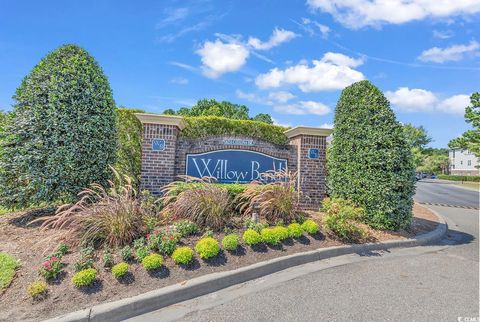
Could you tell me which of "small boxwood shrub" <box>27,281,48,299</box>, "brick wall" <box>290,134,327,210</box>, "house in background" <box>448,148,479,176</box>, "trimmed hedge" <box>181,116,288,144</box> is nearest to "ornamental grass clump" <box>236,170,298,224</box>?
"brick wall" <box>290,134,327,210</box>

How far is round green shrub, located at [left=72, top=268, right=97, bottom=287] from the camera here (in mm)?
3283

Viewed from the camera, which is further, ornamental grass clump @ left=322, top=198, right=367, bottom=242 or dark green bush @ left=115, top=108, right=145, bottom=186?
dark green bush @ left=115, top=108, right=145, bottom=186

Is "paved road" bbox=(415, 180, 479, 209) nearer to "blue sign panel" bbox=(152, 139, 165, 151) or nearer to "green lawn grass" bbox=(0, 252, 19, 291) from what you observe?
"blue sign panel" bbox=(152, 139, 165, 151)

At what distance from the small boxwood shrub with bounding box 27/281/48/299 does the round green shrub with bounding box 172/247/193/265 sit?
1529mm

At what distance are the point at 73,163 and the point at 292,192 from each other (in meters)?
4.44

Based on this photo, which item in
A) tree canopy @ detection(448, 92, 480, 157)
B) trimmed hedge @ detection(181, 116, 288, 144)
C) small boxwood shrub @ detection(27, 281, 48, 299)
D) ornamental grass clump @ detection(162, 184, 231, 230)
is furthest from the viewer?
tree canopy @ detection(448, 92, 480, 157)

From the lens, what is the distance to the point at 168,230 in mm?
4637

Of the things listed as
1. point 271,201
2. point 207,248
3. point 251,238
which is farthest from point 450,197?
point 207,248

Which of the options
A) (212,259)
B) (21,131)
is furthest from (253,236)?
(21,131)

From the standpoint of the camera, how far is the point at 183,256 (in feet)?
12.6

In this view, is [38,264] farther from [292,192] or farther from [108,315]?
[292,192]

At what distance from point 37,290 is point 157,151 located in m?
3.92

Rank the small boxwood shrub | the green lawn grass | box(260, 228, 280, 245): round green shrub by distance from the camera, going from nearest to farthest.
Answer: the small boxwood shrub → the green lawn grass → box(260, 228, 280, 245): round green shrub

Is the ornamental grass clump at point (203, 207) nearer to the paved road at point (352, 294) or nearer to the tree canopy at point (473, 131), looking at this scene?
the paved road at point (352, 294)
